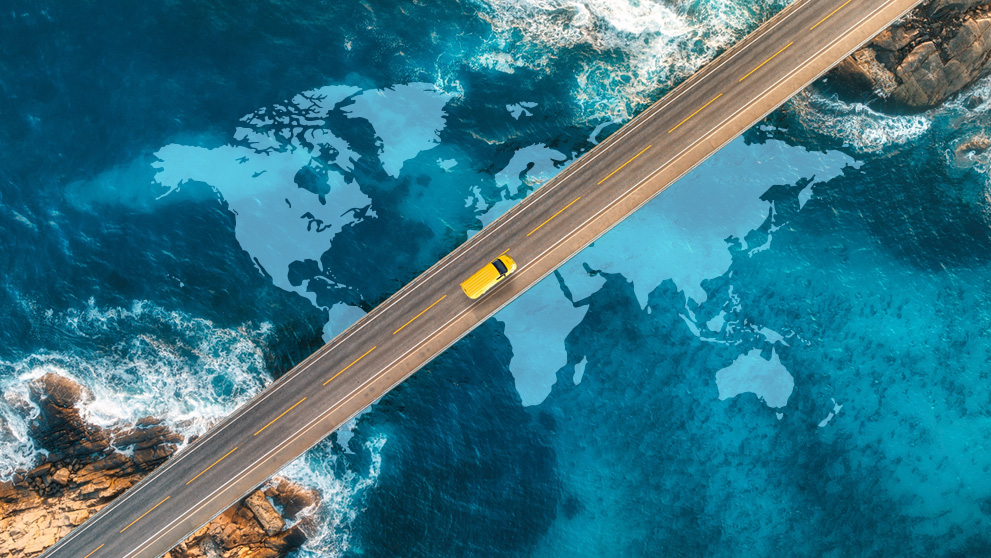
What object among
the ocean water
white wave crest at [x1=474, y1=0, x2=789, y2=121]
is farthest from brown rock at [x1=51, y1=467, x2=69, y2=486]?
white wave crest at [x1=474, y1=0, x2=789, y2=121]

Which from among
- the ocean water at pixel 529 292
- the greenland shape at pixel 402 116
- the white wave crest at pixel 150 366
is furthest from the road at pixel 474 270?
the greenland shape at pixel 402 116

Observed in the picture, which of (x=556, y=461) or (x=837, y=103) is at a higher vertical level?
(x=837, y=103)

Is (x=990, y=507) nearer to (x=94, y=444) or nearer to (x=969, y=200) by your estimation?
(x=969, y=200)

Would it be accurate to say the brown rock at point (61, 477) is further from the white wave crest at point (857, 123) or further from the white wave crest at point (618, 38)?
the white wave crest at point (857, 123)

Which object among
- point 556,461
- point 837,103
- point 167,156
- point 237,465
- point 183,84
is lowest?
point 556,461

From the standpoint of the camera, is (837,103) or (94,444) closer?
(94,444)

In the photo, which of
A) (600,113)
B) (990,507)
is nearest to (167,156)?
(600,113)
